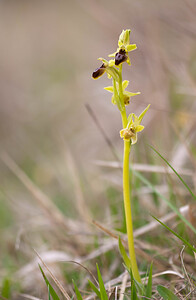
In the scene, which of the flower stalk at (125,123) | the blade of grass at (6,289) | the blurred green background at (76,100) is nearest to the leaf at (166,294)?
the flower stalk at (125,123)

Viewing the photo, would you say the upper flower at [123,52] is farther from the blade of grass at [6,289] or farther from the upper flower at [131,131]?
the blade of grass at [6,289]

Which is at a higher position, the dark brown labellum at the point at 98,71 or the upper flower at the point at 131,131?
the dark brown labellum at the point at 98,71

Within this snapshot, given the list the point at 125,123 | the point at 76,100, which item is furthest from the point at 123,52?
the point at 76,100

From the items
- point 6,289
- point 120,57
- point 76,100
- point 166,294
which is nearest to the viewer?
point 120,57

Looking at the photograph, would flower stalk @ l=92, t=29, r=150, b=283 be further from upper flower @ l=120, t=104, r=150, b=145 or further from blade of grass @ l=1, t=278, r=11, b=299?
blade of grass @ l=1, t=278, r=11, b=299

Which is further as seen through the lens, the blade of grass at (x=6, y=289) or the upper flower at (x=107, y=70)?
the blade of grass at (x=6, y=289)

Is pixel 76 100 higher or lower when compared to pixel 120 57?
higher

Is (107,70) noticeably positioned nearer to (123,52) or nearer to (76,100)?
(123,52)

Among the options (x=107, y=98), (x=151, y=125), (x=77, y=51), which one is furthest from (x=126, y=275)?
(x=77, y=51)

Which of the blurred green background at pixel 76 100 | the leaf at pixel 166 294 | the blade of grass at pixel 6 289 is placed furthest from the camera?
the blurred green background at pixel 76 100

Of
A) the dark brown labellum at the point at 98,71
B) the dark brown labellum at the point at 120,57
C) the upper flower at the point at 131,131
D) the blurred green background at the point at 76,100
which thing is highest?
the blurred green background at the point at 76,100

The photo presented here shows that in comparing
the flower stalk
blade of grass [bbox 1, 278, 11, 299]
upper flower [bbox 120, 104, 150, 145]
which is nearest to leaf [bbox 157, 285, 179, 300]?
the flower stalk
